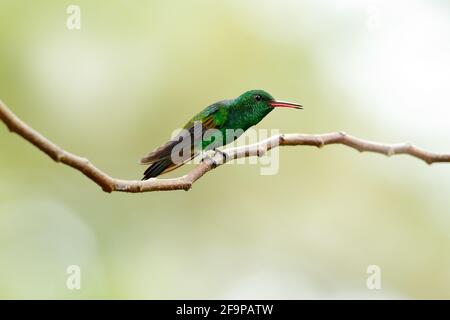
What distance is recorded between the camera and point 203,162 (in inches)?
97.7

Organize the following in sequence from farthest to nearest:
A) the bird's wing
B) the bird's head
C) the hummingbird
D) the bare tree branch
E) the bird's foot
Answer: the bird's head < the hummingbird < the bird's wing < the bird's foot < the bare tree branch

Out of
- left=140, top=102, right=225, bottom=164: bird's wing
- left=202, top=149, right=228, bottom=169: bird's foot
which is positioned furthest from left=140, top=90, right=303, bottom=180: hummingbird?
left=202, top=149, right=228, bottom=169: bird's foot

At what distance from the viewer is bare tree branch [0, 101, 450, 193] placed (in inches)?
59.7

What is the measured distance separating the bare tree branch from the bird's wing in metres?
0.22

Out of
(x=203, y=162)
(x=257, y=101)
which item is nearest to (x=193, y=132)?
(x=257, y=101)

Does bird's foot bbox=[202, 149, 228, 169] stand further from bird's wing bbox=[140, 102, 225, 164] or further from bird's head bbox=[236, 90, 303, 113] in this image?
bird's head bbox=[236, 90, 303, 113]

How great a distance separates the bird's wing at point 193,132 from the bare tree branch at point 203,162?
0.22 meters

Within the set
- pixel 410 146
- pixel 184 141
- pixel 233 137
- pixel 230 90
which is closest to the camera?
pixel 410 146

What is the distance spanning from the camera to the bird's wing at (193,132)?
2633mm

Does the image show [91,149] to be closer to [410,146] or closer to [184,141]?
[184,141]

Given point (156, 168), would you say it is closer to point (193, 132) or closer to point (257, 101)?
point (193, 132)

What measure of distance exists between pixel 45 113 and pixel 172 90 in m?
1.48

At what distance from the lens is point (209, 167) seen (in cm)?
238
